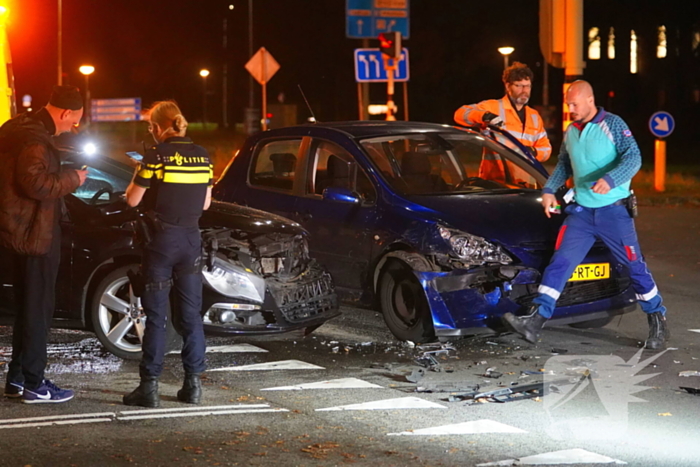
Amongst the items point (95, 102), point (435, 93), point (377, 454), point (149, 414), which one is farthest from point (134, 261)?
point (435, 93)

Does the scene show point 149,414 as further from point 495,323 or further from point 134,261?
point 495,323

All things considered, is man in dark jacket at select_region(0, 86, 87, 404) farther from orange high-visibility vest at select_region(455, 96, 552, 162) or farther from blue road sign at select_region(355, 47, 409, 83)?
blue road sign at select_region(355, 47, 409, 83)

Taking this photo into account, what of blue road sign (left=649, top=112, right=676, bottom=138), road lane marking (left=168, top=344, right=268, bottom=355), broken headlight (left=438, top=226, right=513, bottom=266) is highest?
blue road sign (left=649, top=112, right=676, bottom=138)

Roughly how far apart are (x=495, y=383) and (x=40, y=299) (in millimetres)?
2672

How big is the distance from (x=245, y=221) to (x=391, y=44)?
1088 centimetres

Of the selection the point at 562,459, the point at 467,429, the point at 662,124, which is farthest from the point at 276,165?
the point at 662,124

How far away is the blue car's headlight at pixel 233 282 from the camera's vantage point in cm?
768

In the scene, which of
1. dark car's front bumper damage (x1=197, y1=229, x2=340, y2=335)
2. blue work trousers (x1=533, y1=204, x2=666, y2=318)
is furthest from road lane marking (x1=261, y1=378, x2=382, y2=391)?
blue work trousers (x1=533, y1=204, x2=666, y2=318)

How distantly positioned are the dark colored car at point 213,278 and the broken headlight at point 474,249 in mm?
932

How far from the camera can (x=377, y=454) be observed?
216 inches

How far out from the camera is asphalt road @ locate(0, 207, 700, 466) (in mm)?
5500

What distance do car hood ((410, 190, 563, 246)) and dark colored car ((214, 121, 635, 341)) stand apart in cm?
1

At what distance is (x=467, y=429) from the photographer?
19.6 feet

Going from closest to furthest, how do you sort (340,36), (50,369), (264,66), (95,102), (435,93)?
(50,369) → (264,66) → (95,102) → (340,36) → (435,93)
